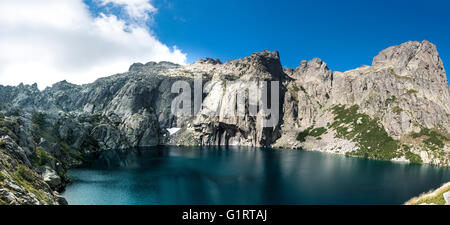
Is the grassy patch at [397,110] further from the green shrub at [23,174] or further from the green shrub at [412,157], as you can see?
the green shrub at [23,174]

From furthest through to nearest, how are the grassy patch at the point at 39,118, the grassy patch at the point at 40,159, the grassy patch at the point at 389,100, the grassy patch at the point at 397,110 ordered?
the grassy patch at the point at 389,100 < the grassy patch at the point at 397,110 < the grassy patch at the point at 39,118 < the grassy patch at the point at 40,159

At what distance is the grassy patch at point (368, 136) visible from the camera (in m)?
142

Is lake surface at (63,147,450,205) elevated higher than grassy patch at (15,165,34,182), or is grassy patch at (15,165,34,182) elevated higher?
grassy patch at (15,165,34,182)

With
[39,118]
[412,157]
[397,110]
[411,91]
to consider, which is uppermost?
[411,91]

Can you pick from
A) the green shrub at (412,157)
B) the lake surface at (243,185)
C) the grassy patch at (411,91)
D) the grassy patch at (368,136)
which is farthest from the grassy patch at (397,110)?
the lake surface at (243,185)

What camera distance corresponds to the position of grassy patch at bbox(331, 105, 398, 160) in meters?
142

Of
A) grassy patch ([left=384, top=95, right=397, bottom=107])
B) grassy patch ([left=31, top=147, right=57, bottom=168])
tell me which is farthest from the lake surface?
grassy patch ([left=384, top=95, right=397, bottom=107])

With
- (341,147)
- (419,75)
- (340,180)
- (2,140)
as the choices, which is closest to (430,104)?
(419,75)

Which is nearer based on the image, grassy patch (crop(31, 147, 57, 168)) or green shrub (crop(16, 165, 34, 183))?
green shrub (crop(16, 165, 34, 183))

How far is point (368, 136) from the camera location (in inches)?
6516

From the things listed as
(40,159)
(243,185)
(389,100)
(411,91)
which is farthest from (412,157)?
(40,159)

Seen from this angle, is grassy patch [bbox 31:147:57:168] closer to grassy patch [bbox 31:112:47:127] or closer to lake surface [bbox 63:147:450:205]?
lake surface [bbox 63:147:450:205]

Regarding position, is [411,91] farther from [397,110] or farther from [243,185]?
[243,185]
